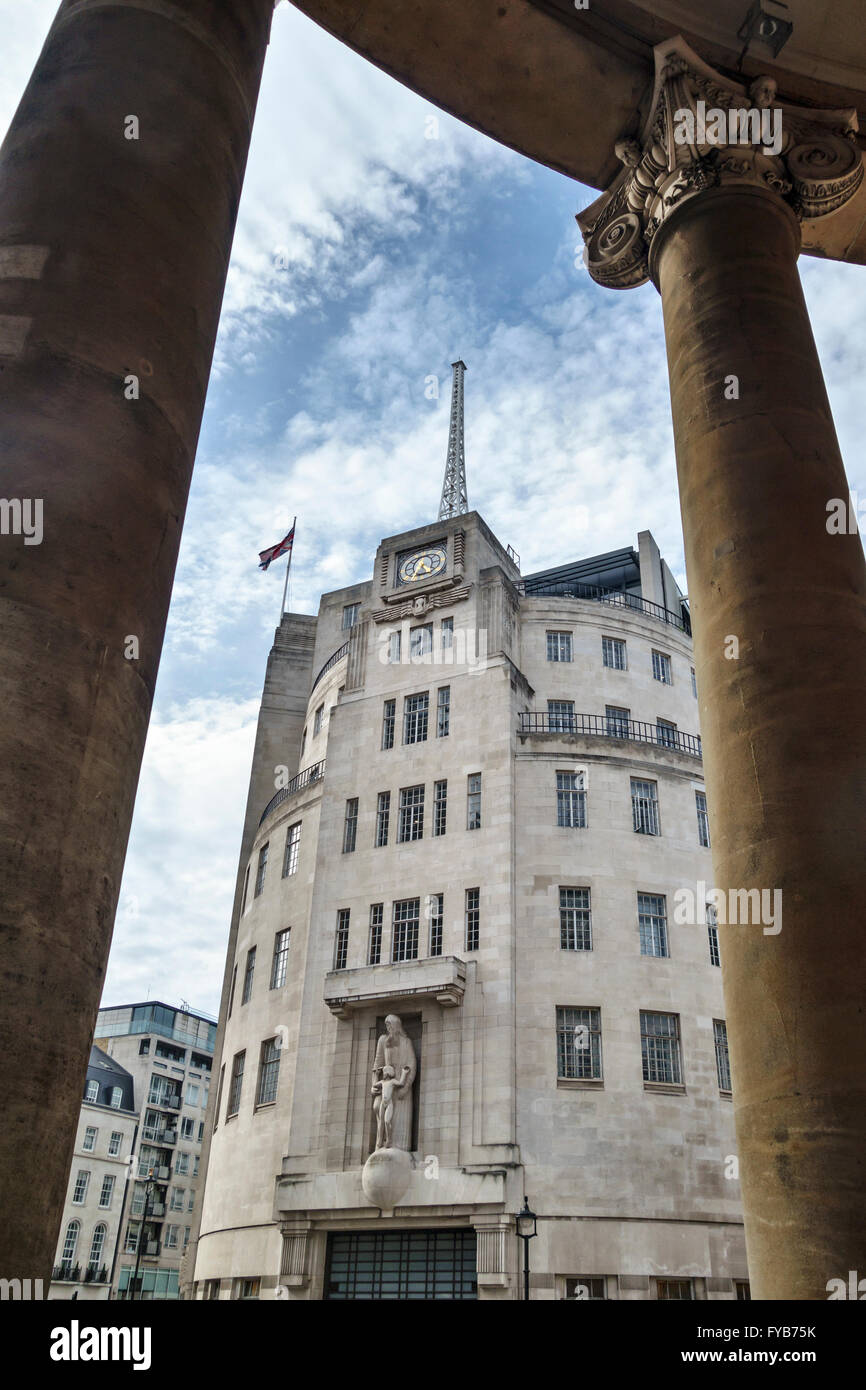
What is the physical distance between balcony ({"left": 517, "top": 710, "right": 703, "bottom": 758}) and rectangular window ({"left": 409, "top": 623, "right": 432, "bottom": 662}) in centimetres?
528

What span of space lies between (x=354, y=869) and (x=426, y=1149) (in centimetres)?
1101

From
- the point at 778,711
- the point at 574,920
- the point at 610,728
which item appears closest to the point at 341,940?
the point at 574,920

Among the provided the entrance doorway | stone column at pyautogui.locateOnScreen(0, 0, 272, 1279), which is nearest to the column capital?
stone column at pyautogui.locateOnScreen(0, 0, 272, 1279)

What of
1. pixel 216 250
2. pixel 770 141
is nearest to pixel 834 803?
pixel 216 250

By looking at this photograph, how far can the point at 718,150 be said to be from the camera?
10227 mm

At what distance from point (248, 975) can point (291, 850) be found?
18.3 feet

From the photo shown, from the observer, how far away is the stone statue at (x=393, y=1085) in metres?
35.0

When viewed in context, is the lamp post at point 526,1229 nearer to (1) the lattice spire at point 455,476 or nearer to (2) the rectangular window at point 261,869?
(2) the rectangular window at point 261,869

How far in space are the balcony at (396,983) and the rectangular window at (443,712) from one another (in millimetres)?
9449

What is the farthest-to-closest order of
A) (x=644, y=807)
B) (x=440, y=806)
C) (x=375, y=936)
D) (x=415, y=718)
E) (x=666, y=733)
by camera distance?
1. (x=666, y=733)
2. (x=415, y=718)
3. (x=440, y=806)
4. (x=644, y=807)
5. (x=375, y=936)

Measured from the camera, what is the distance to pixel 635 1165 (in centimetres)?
3353

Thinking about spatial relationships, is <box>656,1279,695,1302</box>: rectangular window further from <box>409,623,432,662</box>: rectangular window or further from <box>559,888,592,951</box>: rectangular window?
<box>409,623,432,662</box>: rectangular window

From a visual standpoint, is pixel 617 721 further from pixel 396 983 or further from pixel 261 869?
pixel 261 869
